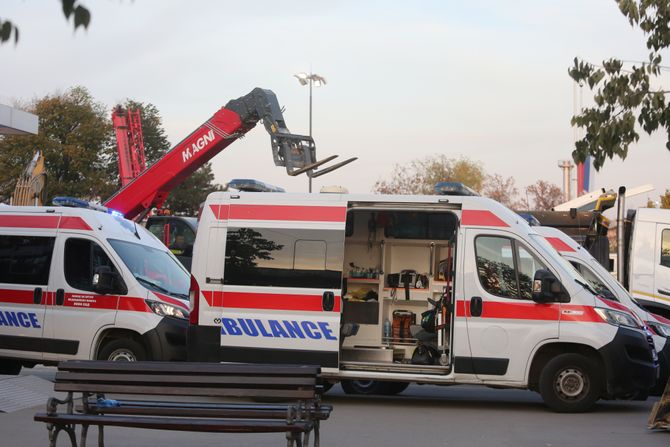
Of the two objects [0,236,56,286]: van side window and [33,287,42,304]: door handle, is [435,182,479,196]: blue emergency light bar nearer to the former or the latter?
[0,236,56,286]: van side window

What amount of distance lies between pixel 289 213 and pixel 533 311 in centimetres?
316

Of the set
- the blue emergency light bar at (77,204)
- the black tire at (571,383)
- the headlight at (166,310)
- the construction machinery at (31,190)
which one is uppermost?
the construction machinery at (31,190)

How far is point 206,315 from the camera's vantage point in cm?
1257

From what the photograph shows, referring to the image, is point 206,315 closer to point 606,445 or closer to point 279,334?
point 279,334

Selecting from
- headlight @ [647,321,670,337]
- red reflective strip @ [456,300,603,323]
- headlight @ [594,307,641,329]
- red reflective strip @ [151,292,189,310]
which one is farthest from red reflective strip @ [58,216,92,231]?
headlight @ [647,321,670,337]

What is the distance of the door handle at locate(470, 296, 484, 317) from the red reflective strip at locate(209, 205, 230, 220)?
3.18 metres

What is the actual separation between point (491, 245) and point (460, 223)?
1.50ft

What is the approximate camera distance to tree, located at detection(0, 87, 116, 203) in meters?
60.9

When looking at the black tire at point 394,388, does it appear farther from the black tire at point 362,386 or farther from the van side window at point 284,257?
the van side window at point 284,257

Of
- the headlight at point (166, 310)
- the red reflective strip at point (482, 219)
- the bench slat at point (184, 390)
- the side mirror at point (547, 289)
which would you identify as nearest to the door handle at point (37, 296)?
the headlight at point (166, 310)

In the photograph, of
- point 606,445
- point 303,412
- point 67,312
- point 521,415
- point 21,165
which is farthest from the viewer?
point 21,165

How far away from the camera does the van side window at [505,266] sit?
12.4m

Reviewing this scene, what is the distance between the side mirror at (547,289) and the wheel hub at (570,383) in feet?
2.80

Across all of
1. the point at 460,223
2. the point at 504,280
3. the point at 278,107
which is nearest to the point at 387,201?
the point at 460,223
